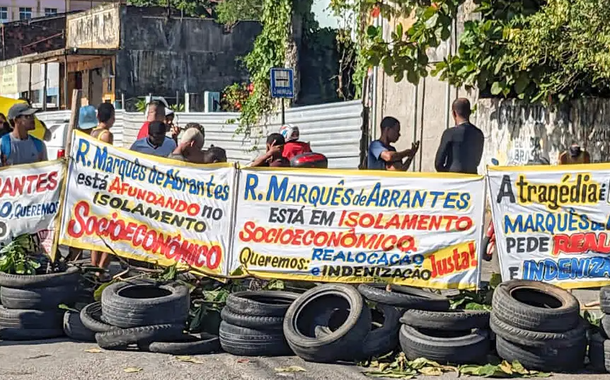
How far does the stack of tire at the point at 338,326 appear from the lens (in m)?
7.61

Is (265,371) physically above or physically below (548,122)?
below

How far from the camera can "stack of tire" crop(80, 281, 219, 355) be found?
311 inches

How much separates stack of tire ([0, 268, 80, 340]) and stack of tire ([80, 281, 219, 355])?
0.45 metres

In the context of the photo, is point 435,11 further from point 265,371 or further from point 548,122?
point 265,371

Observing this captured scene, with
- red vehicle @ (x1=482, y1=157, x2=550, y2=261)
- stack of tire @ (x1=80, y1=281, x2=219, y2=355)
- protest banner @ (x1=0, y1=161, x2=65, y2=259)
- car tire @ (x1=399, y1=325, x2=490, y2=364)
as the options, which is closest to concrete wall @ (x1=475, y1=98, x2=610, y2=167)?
red vehicle @ (x1=482, y1=157, x2=550, y2=261)

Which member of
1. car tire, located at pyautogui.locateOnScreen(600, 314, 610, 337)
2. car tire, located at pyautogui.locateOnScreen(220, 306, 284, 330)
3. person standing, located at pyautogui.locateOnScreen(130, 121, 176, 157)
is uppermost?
person standing, located at pyautogui.locateOnScreen(130, 121, 176, 157)

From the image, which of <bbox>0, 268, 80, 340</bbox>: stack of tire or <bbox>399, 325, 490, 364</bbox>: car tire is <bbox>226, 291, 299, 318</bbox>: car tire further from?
<bbox>0, 268, 80, 340</bbox>: stack of tire

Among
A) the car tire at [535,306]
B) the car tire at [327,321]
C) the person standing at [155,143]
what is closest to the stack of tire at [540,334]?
the car tire at [535,306]

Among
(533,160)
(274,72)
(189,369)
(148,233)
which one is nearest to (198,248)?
(148,233)

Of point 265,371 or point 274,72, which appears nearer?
point 265,371

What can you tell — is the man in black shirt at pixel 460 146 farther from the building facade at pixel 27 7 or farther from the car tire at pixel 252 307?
the building facade at pixel 27 7

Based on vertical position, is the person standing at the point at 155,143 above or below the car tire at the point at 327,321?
above

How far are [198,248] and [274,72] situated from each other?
12146mm

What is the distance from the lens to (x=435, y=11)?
13141 millimetres
